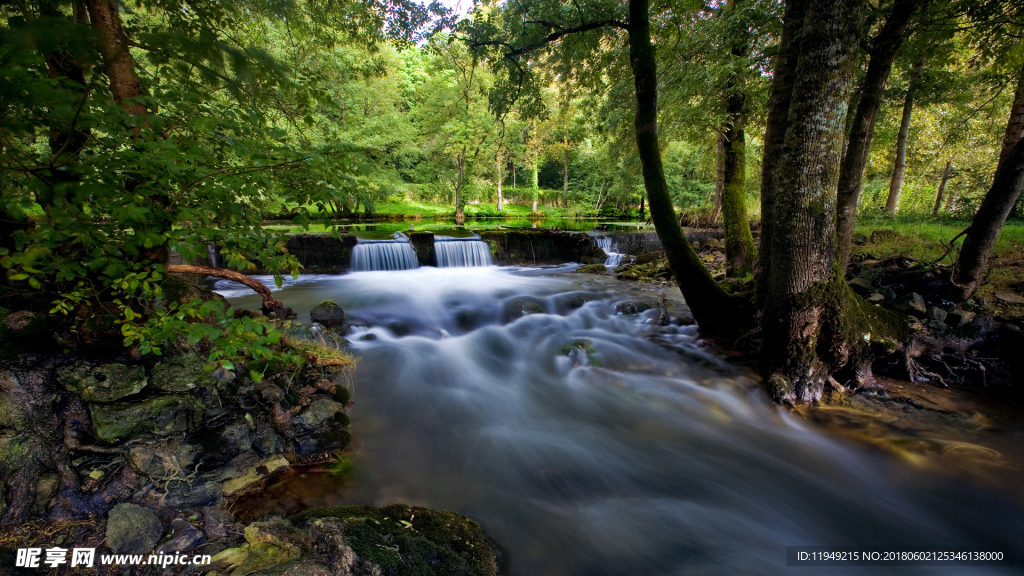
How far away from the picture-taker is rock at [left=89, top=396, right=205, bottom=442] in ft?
8.06

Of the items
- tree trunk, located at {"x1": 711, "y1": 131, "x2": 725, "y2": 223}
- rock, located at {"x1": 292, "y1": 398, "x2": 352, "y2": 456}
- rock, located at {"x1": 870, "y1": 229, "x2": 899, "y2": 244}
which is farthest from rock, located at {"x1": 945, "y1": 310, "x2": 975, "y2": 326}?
rock, located at {"x1": 292, "y1": 398, "x2": 352, "y2": 456}

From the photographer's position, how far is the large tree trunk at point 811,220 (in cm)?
375

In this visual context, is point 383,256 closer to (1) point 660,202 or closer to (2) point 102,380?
(1) point 660,202

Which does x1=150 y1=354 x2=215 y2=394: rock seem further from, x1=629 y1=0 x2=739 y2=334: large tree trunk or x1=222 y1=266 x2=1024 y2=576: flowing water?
x1=629 y1=0 x2=739 y2=334: large tree trunk

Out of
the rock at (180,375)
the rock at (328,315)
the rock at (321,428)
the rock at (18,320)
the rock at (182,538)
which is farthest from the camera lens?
the rock at (328,315)

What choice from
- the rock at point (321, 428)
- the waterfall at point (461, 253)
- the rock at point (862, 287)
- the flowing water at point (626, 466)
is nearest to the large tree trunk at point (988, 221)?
the rock at point (862, 287)

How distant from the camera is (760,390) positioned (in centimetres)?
481

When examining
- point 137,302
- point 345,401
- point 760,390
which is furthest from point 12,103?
point 760,390

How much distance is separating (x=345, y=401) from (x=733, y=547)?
3545 millimetres

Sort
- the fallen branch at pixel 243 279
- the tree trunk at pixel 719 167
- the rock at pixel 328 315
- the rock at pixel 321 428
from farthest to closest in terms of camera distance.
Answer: the tree trunk at pixel 719 167, the rock at pixel 328 315, the rock at pixel 321 428, the fallen branch at pixel 243 279

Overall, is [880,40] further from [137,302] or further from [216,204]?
[137,302]

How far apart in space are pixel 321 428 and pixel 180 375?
1.12m

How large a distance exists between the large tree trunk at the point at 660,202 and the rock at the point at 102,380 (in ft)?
18.0

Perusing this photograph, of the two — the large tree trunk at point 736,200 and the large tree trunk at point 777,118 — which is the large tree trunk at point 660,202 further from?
the large tree trunk at point 736,200
